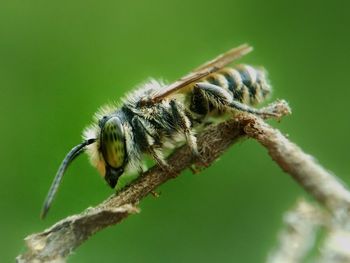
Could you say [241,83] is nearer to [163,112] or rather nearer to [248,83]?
[248,83]

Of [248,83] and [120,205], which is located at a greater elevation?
[248,83]

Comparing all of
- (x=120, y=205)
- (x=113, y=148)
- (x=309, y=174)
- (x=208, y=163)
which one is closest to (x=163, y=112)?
(x=113, y=148)

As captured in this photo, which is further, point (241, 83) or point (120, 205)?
point (241, 83)

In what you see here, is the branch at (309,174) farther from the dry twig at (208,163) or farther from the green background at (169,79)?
the green background at (169,79)

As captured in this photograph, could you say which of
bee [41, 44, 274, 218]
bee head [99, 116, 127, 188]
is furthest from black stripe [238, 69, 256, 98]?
bee head [99, 116, 127, 188]

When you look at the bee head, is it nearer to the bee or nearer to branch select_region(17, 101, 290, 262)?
the bee

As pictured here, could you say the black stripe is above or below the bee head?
above

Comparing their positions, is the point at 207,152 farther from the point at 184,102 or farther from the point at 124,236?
the point at 124,236

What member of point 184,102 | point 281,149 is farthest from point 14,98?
point 281,149
